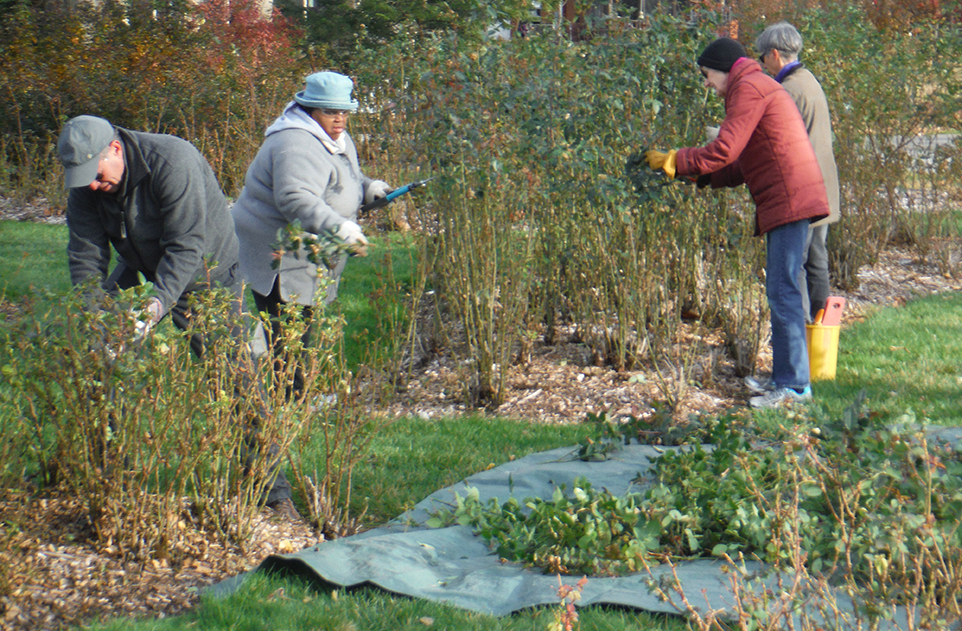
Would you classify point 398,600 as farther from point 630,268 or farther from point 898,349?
point 898,349

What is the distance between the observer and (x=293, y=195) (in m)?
4.00

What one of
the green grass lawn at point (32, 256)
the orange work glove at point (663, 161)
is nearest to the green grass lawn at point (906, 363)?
the orange work glove at point (663, 161)

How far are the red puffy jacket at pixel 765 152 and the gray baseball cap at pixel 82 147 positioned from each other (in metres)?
2.77

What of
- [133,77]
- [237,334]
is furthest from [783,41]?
[133,77]

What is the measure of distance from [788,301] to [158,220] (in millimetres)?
3238

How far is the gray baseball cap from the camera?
3135 millimetres

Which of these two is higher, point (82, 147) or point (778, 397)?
point (82, 147)

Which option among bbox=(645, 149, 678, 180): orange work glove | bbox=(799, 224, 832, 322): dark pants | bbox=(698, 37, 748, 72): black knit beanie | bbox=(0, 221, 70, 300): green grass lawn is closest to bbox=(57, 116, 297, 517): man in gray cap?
bbox=(645, 149, 678, 180): orange work glove

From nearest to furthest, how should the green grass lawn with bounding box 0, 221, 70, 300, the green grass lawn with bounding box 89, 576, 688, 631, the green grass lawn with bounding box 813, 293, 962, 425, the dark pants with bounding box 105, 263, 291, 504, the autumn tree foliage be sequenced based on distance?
1. the green grass lawn with bounding box 89, 576, 688, 631
2. the dark pants with bounding box 105, 263, 291, 504
3. the green grass lawn with bounding box 813, 293, 962, 425
4. the green grass lawn with bounding box 0, 221, 70, 300
5. the autumn tree foliage

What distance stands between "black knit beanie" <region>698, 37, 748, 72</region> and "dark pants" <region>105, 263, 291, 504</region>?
264cm

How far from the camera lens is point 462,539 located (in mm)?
3373

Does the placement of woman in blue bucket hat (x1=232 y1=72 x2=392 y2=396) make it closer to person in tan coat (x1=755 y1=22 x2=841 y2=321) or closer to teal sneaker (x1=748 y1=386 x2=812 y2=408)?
teal sneaker (x1=748 y1=386 x2=812 y2=408)

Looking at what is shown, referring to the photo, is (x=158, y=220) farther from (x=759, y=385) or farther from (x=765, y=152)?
(x=759, y=385)

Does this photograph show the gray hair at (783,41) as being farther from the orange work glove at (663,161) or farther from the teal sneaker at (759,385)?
the teal sneaker at (759,385)
